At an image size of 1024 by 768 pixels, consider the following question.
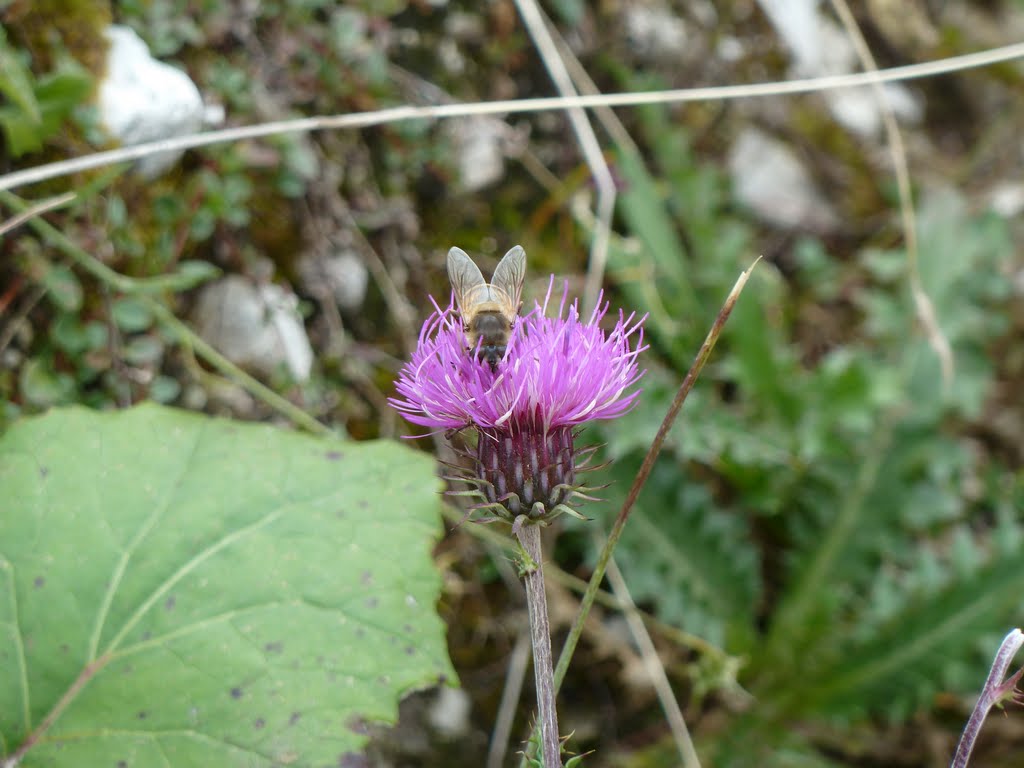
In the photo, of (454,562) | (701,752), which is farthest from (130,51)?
(701,752)

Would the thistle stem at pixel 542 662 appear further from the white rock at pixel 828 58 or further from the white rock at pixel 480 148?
the white rock at pixel 828 58

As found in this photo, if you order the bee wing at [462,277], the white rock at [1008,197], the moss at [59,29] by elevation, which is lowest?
the bee wing at [462,277]

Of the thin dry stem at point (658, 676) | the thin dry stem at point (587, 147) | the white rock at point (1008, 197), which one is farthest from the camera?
the white rock at point (1008, 197)

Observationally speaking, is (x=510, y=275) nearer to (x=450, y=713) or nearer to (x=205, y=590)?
(x=205, y=590)

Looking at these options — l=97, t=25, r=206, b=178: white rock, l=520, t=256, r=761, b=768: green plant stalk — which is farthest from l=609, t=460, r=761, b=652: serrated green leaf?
l=520, t=256, r=761, b=768: green plant stalk

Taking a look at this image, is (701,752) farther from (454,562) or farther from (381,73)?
(381,73)

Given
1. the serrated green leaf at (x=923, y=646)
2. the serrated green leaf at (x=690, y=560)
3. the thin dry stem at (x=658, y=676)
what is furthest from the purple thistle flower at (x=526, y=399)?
the serrated green leaf at (x=923, y=646)

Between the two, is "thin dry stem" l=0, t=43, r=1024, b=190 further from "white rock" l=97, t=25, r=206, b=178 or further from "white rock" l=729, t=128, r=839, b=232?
"white rock" l=729, t=128, r=839, b=232
